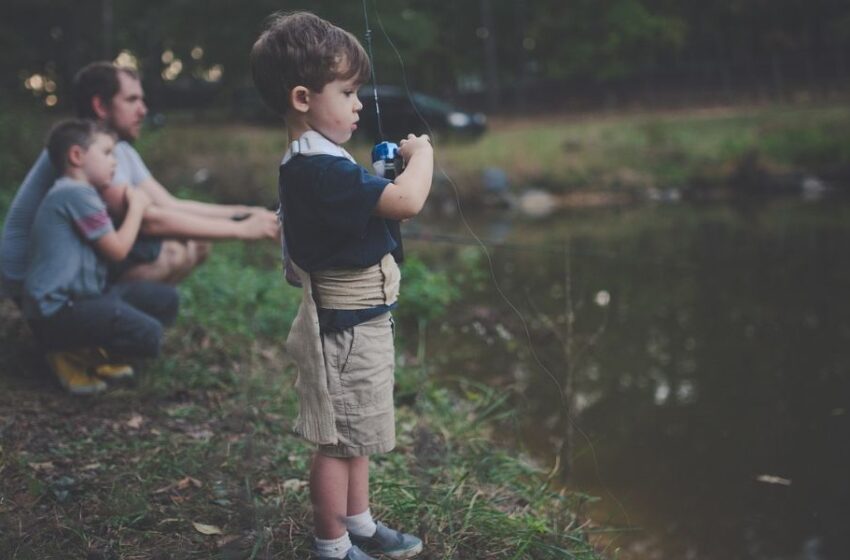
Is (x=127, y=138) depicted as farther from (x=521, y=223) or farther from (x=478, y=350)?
(x=521, y=223)

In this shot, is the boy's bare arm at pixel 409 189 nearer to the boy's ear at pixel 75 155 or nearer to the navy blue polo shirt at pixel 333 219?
the navy blue polo shirt at pixel 333 219

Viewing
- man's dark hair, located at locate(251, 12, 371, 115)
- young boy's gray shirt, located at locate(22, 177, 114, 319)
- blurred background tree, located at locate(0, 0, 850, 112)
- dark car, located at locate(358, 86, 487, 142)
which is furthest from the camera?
blurred background tree, located at locate(0, 0, 850, 112)

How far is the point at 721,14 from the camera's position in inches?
911

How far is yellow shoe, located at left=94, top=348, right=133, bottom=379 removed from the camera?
11.0 ft

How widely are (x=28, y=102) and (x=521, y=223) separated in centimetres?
654

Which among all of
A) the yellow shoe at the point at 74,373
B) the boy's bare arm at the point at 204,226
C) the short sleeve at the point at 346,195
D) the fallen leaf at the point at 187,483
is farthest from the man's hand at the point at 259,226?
the short sleeve at the point at 346,195

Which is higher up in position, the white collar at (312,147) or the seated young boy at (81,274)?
the white collar at (312,147)

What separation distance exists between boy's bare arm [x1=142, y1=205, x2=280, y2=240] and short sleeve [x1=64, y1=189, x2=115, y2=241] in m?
0.39

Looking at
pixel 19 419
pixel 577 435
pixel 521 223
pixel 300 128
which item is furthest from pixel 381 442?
pixel 521 223

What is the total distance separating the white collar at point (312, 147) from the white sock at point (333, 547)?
2.87ft

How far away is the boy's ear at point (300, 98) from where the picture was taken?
6.23 ft

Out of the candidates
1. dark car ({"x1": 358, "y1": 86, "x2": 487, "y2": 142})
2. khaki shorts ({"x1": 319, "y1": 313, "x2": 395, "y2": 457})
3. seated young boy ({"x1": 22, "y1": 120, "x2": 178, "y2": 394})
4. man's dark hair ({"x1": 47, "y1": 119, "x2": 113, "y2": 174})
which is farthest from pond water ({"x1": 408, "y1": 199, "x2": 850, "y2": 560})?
dark car ({"x1": 358, "y1": 86, "x2": 487, "y2": 142})

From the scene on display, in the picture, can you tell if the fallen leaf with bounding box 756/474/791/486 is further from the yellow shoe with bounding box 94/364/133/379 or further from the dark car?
the dark car

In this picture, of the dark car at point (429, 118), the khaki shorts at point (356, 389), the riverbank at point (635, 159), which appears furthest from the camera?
the dark car at point (429, 118)
